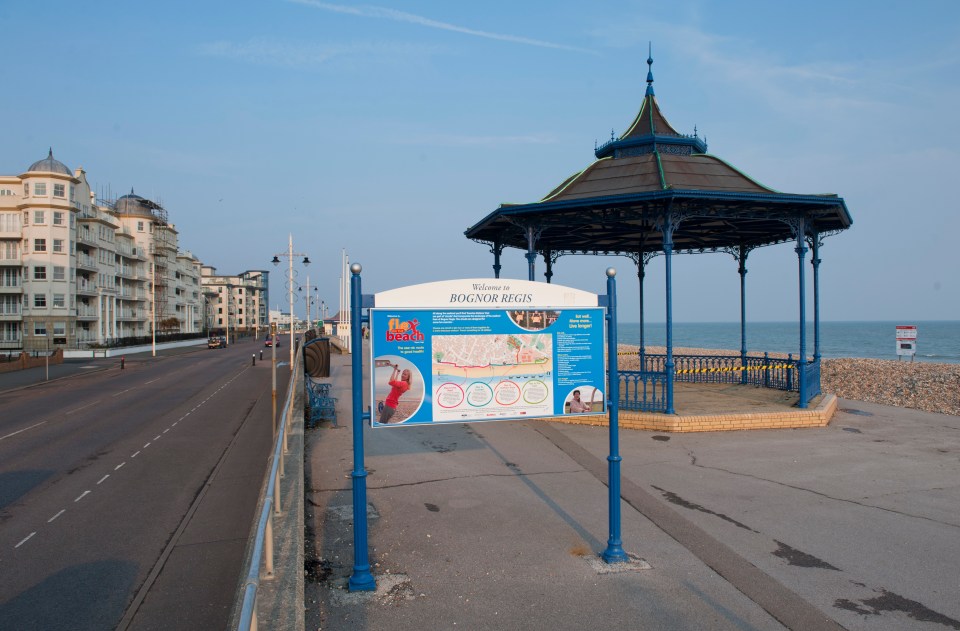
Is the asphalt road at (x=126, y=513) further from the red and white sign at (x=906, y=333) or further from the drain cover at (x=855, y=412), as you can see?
the red and white sign at (x=906, y=333)

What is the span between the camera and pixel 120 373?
38750mm

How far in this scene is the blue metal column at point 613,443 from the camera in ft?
22.3

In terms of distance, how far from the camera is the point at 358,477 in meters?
6.34

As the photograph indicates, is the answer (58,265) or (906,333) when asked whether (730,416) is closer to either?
(906,333)

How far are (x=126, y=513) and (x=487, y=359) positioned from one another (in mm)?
7080

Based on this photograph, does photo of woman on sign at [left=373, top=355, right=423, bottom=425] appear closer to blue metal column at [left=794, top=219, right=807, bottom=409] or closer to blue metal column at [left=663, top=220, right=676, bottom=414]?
A: blue metal column at [left=663, top=220, right=676, bottom=414]

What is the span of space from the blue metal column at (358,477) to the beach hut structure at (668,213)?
322 inches

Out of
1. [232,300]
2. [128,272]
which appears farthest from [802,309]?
[232,300]

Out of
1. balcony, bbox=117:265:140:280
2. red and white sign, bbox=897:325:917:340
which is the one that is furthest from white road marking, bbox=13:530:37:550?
balcony, bbox=117:265:140:280

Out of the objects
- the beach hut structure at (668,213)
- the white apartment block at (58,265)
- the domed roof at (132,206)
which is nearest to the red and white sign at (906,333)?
the beach hut structure at (668,213)

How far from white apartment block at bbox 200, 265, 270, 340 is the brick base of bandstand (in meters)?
142

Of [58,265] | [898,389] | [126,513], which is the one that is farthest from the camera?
[58,265]

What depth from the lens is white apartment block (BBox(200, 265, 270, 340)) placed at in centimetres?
15550

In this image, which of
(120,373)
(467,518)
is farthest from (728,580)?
(120,373)
